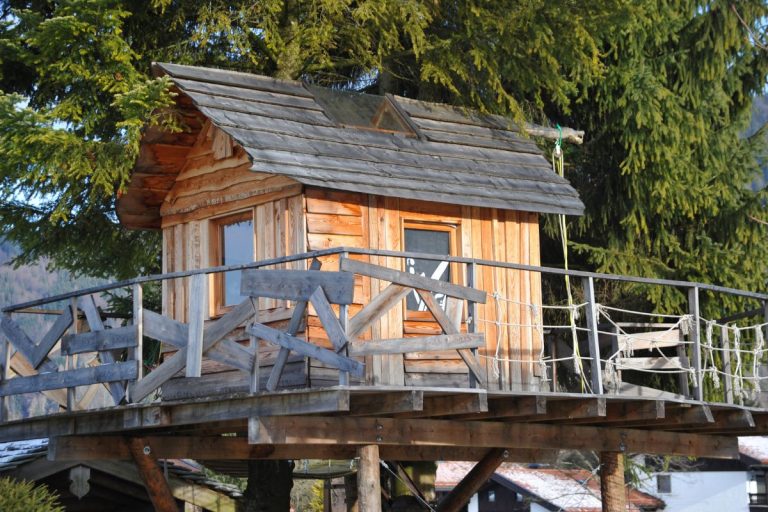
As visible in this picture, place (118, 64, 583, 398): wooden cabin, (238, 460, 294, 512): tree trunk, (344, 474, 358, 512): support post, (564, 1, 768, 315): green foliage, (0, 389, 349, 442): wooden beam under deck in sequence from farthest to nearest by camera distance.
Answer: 1. (344, 474, 358, 512): support post
2. (564, 1, 768, 315): green foliage
3. (238, 460, 294, 512): tree trunk
4. (118, 64, 583, 398): wooden cabin
5. (0, 389, 349, 442): wooden beam under deck

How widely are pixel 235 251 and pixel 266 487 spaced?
4.13m

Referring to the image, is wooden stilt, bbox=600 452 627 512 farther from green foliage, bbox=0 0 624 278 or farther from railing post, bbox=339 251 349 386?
railing post, bbox=339 251 349 386

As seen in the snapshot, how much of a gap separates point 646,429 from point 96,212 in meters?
8.86

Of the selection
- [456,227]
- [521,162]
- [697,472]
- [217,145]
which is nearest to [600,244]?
[521,162]

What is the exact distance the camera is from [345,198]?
14.7 meters

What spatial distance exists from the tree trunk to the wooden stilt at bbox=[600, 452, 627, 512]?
4554 millimetres

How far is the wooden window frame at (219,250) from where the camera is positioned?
606 inches

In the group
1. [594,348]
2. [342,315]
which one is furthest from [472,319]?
[594,348]

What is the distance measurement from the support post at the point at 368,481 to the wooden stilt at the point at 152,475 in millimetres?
2824

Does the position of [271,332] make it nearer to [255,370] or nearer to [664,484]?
[255,370]

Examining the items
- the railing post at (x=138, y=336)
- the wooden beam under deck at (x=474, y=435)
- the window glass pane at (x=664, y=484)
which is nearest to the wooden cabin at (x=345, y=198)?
the wooden beam under deck at (x=474, y=435)

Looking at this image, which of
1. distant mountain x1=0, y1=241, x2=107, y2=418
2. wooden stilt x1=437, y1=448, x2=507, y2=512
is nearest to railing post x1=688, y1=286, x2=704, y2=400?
wooden stilt x1=437, y1=448, x2=507, y2=512

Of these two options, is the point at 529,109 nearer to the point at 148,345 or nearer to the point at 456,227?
the point at 456,227

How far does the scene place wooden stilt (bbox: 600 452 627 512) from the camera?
1608 cm
